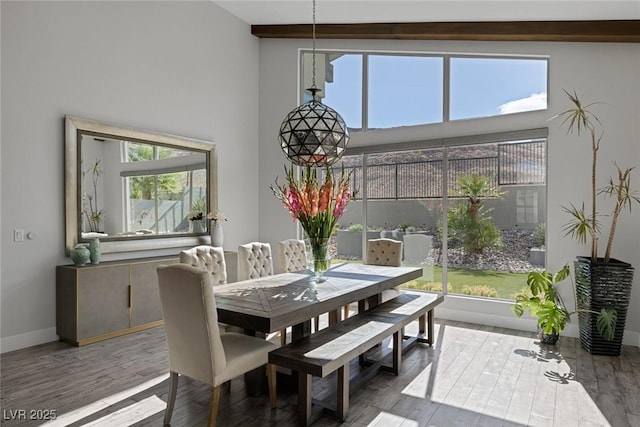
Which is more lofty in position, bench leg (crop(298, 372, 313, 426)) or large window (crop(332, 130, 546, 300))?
large window (crop(332, 130, 546, 300))

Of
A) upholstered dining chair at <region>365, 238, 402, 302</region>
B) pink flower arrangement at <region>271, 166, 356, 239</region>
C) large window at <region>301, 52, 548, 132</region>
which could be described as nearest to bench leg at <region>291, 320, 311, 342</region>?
pink flower arrangement at <region>271, 166, 356, 239</region>

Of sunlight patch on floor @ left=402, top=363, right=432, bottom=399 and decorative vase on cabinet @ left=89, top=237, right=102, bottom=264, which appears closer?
sunlight patch on floor @ left=402, top=363, right=432, bottom=399

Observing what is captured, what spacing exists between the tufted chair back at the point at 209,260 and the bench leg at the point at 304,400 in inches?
58.5

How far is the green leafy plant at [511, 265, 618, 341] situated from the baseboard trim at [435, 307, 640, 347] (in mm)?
176

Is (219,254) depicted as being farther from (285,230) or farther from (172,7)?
(172,7)

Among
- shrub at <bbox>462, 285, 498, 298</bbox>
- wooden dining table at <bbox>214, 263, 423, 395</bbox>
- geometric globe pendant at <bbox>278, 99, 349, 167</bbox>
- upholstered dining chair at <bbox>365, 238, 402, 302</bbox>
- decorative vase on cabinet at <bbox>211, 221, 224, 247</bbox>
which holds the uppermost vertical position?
geometric globe pendant at <bbox>278, 99, 349, 167</bbox>

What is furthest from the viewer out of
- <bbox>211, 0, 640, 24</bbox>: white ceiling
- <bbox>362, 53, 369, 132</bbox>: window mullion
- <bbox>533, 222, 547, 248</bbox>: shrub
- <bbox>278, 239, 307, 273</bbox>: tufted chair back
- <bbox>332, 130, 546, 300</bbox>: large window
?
<bbox>362, 53, 369, 132</bbox>: window mullion

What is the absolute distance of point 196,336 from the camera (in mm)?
2404

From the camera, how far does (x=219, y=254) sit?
12.9ft

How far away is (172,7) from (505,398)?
5801 mm

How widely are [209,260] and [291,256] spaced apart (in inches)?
45.9

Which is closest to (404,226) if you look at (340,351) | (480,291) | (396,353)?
(480,291)

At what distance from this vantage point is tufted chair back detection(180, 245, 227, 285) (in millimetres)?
3636

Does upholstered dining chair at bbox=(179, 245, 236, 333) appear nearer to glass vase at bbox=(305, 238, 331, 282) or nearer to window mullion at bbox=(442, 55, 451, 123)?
glass vase at bbox=(305, 238, 331, 282)
